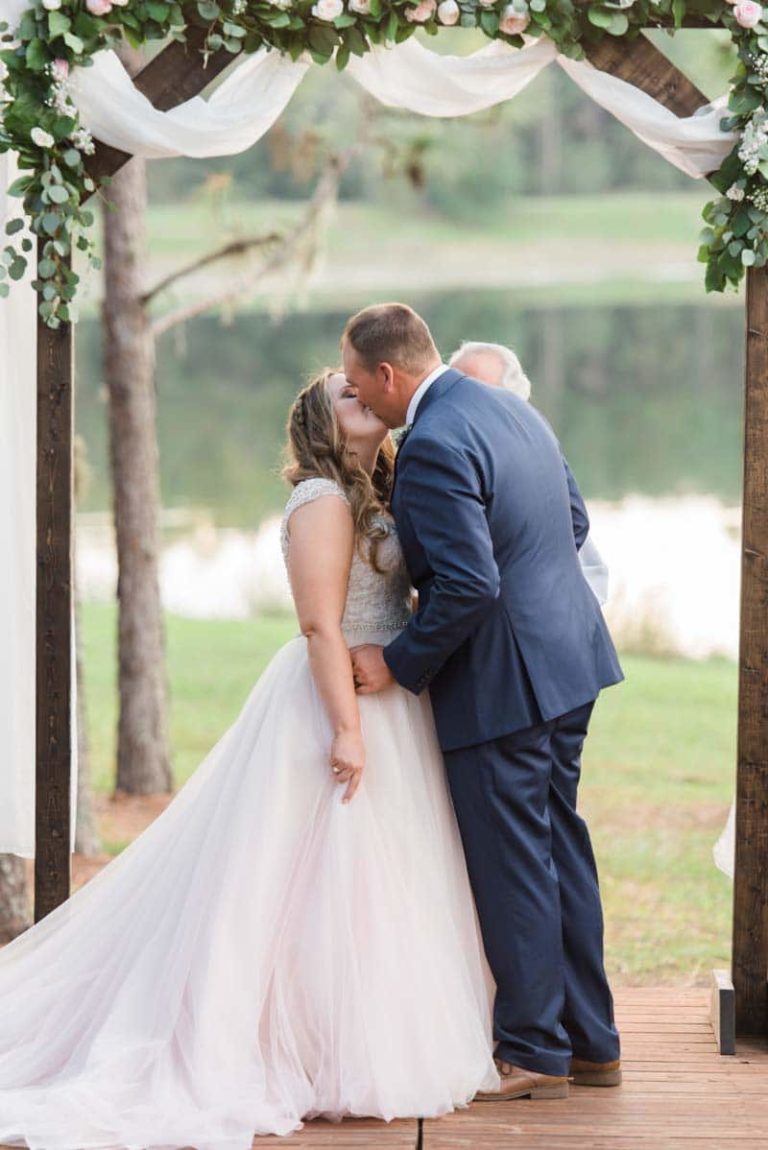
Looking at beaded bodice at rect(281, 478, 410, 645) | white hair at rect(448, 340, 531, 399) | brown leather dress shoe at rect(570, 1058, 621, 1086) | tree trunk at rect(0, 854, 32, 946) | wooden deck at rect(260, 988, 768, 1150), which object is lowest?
wooden deck at rect(260, 988, 768, 1150)

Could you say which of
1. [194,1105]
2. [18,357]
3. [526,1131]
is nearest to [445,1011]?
[526,1131]

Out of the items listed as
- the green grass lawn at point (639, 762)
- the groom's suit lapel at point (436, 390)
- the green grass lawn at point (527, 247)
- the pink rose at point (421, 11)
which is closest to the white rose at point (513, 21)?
the pink rose at point (421, 11)

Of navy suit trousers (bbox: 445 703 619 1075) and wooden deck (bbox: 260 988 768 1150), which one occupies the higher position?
navy suit trousers (bbox: 445 703 619 1075)

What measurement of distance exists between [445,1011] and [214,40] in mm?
2273

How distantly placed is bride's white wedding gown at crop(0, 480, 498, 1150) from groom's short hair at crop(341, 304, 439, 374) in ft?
1.02

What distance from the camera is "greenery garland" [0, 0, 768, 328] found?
355cm

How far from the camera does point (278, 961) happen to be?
3.31m

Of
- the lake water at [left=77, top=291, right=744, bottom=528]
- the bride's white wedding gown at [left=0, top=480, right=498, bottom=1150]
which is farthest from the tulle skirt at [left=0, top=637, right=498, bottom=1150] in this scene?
the lake water at [left=77, top=291, right=744, bottom=528]

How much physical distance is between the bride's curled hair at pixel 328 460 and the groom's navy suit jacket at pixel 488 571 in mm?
111

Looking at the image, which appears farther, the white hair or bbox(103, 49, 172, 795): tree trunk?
bbox(103, 49, 172, 795): tree trunk

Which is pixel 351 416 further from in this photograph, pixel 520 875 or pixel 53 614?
pixel 520 875

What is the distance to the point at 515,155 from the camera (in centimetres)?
2895

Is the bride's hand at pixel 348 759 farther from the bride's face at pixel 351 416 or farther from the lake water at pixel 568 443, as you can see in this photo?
the lake water at pixel 568 443

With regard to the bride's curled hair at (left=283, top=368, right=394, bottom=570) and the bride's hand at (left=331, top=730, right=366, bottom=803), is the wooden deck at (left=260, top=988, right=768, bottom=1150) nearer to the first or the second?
the bride's hand at (left=331, top=730, right=366, bottom=803)
